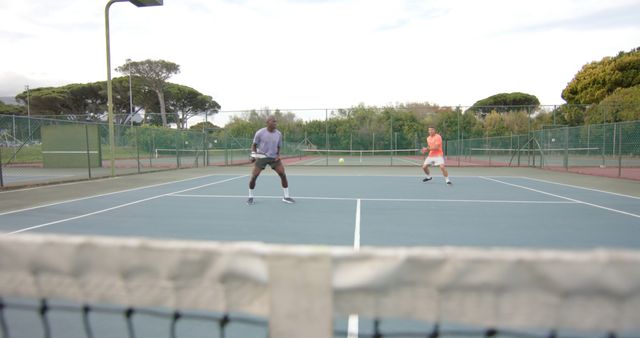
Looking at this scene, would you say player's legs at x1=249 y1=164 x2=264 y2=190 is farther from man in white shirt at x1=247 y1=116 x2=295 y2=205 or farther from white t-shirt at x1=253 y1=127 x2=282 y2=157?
white t-shirt at x1=253 y1=127 x2=282 y2=157

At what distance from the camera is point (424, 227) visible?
17.7 ft

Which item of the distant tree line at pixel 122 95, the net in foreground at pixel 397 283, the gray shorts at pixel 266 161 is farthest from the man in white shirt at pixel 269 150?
the distant tree line at pixel 122 95

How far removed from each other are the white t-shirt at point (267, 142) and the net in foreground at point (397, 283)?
6.48 m

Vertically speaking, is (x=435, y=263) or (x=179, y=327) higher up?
(x=435, y=263)

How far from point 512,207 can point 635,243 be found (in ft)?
8.34

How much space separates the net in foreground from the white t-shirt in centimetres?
648

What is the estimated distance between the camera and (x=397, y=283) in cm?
109

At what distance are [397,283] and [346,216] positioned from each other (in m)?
5.17

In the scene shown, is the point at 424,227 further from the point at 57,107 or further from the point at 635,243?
the point at 57,107

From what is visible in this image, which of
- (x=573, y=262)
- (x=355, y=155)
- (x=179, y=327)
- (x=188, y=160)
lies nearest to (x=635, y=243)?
(x=573, y=262)

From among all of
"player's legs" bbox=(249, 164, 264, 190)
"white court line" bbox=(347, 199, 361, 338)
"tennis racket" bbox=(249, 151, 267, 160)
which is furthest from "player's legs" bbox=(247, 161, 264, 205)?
"white court line" bbox=(347, 199, 361, 338)

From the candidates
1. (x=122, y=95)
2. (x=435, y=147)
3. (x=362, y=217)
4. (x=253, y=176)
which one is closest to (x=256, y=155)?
(x=253, y=176)

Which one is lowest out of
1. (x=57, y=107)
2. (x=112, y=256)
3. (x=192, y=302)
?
(x=192, y=302)

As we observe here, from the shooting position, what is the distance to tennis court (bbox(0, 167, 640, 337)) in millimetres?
4750
